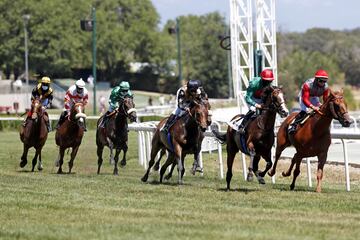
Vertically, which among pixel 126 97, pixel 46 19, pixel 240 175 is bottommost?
pixel 240 175

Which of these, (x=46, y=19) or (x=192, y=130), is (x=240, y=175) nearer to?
(x=192, y=130)

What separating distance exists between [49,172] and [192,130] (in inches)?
219

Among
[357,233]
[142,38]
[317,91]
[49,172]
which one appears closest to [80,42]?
[142,38]

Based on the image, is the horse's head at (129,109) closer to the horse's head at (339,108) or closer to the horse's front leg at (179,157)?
the horse's front leg at (179,157)

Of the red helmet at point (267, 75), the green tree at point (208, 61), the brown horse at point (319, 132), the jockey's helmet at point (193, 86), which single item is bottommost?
the brown horse at point (319, 132)

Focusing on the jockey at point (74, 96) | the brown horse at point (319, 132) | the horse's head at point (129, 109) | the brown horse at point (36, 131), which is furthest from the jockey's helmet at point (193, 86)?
Answer: the brown horse at point (36, 131)

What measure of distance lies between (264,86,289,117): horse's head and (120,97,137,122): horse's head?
16.8 feet

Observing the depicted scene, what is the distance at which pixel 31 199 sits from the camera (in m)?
13.4

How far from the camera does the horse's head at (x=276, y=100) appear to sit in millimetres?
14594

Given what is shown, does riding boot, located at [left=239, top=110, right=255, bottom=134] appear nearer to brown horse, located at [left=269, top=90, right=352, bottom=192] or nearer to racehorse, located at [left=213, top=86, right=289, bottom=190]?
racehorse, located at [left=213, top=86, right=289, bottom=190]

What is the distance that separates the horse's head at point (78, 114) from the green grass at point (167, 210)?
77.3 inches

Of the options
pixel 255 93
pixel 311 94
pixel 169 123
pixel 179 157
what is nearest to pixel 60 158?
pixel 169 123

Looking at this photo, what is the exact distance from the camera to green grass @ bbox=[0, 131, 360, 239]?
32.6 feet

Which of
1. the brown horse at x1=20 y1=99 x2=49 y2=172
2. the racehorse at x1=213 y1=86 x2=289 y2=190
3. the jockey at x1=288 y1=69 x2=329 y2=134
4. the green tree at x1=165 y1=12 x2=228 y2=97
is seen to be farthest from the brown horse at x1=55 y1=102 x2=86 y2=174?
the green tree at x1=165 y1=12 x2=228 y2=97
